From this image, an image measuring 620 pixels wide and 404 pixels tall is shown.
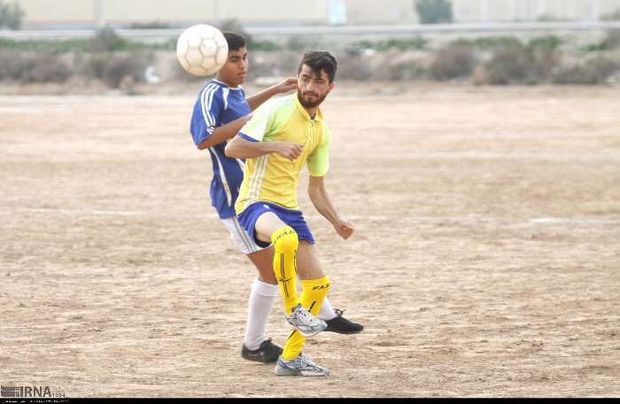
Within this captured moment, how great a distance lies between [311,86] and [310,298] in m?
1.29

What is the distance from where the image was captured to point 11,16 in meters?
A: 62.2

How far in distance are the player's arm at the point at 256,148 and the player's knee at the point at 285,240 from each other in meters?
0.46

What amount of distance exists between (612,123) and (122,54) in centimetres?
2260

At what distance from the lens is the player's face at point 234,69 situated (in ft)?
28.4

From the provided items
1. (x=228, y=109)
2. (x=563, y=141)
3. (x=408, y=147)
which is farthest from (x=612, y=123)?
(x=228, y=109)

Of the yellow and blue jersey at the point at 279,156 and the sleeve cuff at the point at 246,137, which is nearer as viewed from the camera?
the sleeve cuff at the point at 246,137

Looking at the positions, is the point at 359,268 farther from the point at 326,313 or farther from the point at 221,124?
the point at 221,124

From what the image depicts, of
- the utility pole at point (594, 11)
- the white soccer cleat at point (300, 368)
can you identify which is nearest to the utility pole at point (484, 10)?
the utility pole at point (594, 11)

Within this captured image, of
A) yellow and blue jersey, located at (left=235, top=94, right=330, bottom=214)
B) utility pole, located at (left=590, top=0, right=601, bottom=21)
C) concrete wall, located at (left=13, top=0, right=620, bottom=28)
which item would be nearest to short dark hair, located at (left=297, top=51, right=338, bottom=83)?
yellow and blue jersey, located at (left=235, top=94, right=330, bottom=214)

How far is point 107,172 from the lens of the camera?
20359mm

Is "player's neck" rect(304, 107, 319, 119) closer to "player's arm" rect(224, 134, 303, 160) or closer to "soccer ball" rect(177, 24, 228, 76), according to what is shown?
"player's arm" rect(224, 134, 303, 160)

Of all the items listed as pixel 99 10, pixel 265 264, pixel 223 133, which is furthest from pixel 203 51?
pixel 99 10

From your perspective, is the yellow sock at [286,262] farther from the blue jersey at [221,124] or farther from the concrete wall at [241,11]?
the concrete wall at [241,11]

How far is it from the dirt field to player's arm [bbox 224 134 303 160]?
135 cm
